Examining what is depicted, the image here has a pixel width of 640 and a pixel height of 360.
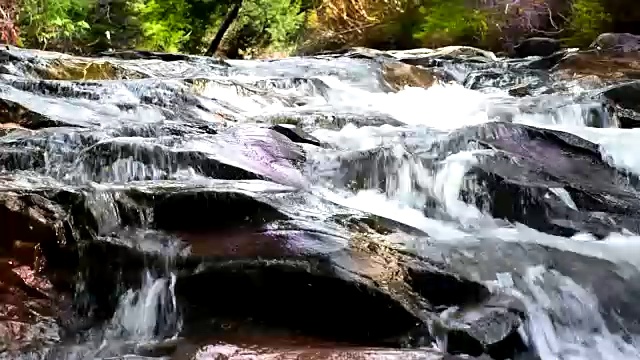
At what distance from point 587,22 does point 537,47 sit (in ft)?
3.88

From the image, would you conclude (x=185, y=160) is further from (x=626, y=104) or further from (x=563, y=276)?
(x=626, y=104)

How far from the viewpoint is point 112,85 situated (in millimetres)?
6668

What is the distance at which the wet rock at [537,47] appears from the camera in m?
12.4

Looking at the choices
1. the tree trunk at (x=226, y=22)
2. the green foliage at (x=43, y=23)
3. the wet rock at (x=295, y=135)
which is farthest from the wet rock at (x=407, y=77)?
the green foliage at (x=43, y=23)

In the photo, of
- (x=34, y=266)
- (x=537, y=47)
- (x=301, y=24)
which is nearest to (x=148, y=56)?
(x=537, y=47)

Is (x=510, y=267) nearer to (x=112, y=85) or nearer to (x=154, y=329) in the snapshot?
(x=154, y=329)

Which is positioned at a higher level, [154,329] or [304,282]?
[304,282]

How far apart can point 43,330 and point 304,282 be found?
1.04 metres

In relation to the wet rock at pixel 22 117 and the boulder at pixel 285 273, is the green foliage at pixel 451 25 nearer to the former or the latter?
the wet rock at pixel 22 117

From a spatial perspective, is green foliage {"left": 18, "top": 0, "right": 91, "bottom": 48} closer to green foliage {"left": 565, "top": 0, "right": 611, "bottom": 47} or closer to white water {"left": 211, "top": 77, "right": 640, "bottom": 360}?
white water {"left": 211, "top": 77, "right": 640, "bottom": 360}

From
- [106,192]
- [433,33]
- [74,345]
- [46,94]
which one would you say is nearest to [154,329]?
[74,345]

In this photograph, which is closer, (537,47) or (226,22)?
(537,47)

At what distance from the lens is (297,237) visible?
3.06 m

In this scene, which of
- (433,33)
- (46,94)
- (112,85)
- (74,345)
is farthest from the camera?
(433,33)
